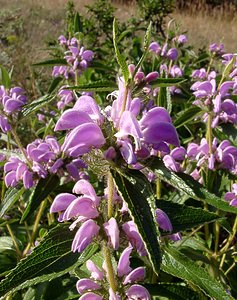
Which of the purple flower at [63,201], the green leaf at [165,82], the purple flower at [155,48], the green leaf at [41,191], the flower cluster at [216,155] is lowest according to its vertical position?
the flower cluster at [216,155]

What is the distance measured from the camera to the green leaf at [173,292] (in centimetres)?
165

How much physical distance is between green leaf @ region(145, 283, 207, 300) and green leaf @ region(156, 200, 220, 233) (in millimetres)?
339

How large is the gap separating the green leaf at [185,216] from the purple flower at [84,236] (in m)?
0.26

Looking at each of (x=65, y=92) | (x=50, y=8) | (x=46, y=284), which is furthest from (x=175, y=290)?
(x=50, y=8)

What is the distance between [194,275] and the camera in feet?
5.08

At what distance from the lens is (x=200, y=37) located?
1448 centimetres

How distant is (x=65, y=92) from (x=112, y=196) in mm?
2146

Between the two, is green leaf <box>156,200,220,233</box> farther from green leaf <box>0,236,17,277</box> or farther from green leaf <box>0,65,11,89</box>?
green leaf <box>0,65,11,89</box>

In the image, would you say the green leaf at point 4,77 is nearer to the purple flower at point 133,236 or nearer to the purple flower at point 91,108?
the purple flower at point 91,108

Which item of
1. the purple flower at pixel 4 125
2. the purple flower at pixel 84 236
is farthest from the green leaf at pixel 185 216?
the purple flower at pixel 4 125

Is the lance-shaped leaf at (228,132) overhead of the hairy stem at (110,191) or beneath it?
beneath

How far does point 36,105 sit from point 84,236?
3.34ft

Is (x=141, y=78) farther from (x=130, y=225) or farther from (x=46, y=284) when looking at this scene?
(x=46, y=284)

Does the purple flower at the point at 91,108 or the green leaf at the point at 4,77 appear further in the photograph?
the green leaf at the point at 4,77
